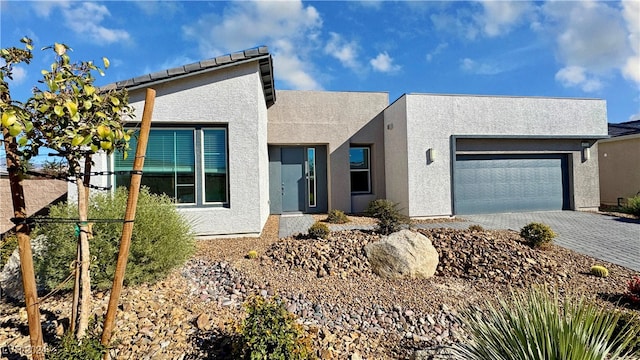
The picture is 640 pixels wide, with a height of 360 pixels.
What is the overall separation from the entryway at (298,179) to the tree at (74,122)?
8.82 m

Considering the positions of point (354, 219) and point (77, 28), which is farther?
Answer: point (354, 219)

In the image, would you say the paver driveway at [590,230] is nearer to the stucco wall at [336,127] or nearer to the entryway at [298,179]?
the stucco wall at [336,127]

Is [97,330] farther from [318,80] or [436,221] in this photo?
[318,80]

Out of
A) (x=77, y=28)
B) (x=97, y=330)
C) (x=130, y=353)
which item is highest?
(x=77, y=28)

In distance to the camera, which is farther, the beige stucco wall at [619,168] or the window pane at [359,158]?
the beige stucco wall at [619,168]

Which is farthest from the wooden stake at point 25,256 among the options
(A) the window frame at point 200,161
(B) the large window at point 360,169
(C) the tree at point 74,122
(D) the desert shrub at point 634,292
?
(B) the large window at point 360,169

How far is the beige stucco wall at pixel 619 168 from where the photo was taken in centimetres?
1281

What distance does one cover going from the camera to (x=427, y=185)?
33.2 ft

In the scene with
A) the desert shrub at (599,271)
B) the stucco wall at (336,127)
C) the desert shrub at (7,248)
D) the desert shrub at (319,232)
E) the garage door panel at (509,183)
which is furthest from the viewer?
the stucco wall at (336,127)

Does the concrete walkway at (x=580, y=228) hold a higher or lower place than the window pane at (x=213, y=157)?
lower

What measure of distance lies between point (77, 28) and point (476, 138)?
1210cm

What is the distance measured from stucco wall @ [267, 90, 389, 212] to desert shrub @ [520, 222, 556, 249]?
20.2 feet

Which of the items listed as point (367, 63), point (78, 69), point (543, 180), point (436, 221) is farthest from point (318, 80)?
point (78, 69)

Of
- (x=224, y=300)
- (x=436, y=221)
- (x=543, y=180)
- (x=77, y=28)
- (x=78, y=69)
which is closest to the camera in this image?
(x=78, y=69)
